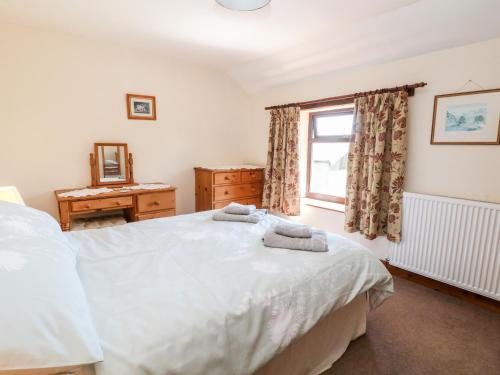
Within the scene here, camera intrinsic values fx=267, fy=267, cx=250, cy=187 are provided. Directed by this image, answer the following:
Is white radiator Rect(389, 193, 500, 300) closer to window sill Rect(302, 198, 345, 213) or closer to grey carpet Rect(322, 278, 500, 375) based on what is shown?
grey carpet Rect(322, 278, 500, 375)

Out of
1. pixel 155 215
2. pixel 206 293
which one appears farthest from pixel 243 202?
pixel 206 293

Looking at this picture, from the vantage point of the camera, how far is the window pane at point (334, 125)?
10.4ft

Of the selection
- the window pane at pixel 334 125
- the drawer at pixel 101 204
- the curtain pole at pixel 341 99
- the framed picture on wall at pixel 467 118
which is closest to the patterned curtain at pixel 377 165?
the curtain pole at pixel 341 99

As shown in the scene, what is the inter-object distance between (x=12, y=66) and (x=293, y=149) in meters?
3.06

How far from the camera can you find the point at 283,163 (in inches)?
142

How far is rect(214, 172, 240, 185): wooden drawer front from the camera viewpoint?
3483mm

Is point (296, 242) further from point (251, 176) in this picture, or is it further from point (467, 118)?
point (251, 176)

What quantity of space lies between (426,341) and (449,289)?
84cm

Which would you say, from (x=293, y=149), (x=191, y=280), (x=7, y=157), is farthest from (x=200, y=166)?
(x=191, y=280)

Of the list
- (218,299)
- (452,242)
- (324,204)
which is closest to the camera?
(218,299)

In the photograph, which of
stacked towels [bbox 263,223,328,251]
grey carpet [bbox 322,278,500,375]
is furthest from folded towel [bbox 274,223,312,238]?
grey carpet [bbox 322,278,500,375]

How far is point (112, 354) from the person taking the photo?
0.79 metres

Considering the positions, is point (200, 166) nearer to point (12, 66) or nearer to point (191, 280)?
point (12, 66)

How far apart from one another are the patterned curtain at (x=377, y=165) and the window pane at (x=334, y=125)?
369 mm
